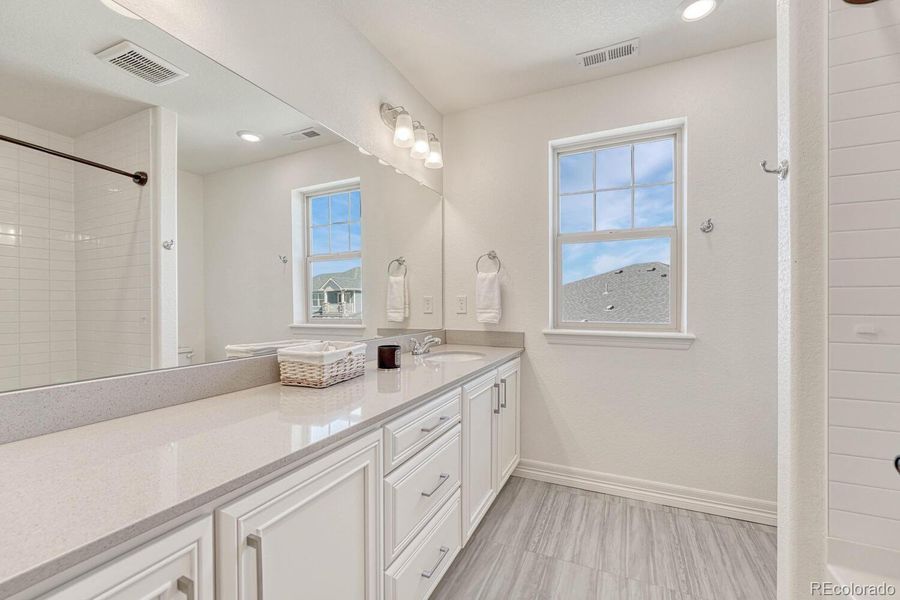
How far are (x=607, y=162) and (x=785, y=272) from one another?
61.2 inches

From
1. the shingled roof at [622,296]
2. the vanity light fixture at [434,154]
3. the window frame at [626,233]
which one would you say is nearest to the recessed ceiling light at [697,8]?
the window frame at [626,233]

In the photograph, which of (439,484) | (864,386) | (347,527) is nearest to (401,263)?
(439,484)

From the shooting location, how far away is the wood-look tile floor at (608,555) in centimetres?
147

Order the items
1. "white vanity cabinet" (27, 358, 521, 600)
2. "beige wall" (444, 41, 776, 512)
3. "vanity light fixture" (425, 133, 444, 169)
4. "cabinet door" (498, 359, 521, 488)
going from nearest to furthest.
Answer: "white vanity cabinet" (27, 358, 521, 600), "beige wall" (444, 41, 776, 512), "cabinet door" (498, 359, 521, 488), "vanity light fixture" (425, 133, 444, 169)

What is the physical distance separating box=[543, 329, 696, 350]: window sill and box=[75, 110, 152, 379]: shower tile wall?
195 centimetres

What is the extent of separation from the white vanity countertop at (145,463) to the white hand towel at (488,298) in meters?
1.23

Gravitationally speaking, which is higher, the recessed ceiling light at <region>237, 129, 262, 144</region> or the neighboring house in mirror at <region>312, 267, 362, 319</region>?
the recessed ceiling light at <region>237, 129, 262, 144</region>

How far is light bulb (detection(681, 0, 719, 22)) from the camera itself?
1.59m

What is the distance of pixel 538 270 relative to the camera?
7.65 ft

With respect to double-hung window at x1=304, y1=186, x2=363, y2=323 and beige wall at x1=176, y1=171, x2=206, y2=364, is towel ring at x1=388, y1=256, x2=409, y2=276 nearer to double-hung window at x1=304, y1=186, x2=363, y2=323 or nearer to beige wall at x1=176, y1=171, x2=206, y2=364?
double-hung window at x1=304, y1=186, x2=363, y2=323

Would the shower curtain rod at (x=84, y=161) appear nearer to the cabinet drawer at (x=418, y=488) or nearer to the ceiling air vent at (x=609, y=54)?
the cabinet drawer at (x=418, y=488)

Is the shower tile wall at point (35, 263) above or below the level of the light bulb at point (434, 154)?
below

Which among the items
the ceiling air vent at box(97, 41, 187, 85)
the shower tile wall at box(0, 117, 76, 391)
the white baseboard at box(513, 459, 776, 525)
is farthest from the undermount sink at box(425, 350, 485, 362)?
the ceiling air vent at box(97, 41, 187, 85)

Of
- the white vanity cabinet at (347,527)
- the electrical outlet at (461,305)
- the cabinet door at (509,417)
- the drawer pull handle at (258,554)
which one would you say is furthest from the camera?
the electrical outlet at (461,305)
